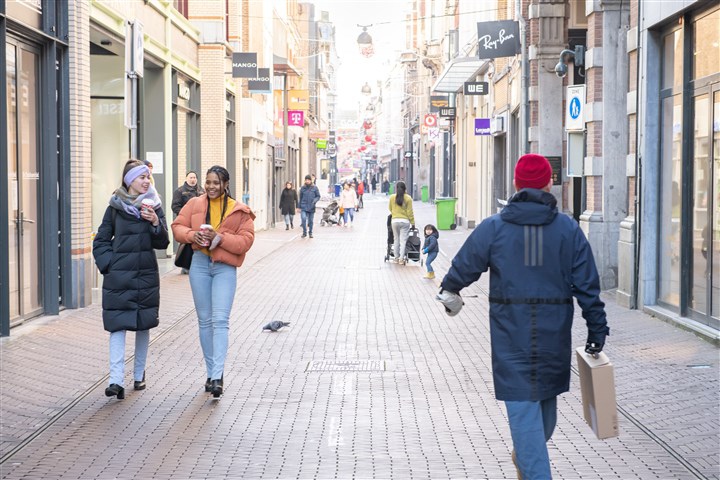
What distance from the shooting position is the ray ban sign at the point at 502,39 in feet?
81.5

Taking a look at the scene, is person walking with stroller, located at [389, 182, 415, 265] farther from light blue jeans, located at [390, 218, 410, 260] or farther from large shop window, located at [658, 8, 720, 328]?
large shop window, located at [658, 8, 720, 328]

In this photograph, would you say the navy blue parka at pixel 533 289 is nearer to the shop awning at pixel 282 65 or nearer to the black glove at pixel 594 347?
the black glove at pixel 594 347

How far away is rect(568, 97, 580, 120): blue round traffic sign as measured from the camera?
18375 mm

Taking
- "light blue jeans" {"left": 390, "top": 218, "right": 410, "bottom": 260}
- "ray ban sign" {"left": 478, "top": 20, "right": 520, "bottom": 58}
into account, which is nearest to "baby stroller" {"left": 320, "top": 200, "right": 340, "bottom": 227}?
"ray ban sign" {"left": 478, "top": 20, "right": 520, "bottom": 58}

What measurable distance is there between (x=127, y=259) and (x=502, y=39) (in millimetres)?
17025

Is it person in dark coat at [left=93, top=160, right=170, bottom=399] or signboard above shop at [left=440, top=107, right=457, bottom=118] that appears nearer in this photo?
person in dark coat at [left=93, top=160, right=170, bottom=399]

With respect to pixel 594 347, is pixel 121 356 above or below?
below

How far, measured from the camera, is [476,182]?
40.9 metres

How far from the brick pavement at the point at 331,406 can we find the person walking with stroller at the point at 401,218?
812cm

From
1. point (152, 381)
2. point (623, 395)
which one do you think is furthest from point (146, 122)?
point (623, 395)

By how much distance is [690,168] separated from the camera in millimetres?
13445

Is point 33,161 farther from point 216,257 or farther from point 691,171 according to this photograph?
point 691,171

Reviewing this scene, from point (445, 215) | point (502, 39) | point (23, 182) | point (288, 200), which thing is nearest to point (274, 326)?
point (23, 182)

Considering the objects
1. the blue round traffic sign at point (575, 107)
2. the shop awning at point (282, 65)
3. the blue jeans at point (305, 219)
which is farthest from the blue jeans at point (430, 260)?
the shop awning at point (282, 65)
